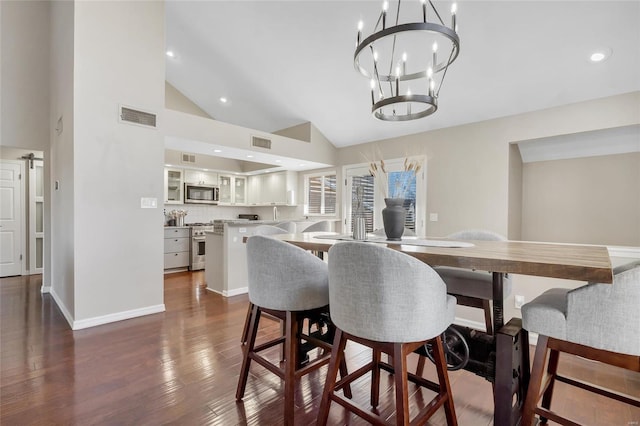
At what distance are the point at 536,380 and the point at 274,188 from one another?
6152 millimetres

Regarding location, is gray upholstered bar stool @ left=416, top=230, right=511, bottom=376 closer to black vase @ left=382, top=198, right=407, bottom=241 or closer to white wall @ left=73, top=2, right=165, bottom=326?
black vase @ left=382, top=198, right=407, bottom=241

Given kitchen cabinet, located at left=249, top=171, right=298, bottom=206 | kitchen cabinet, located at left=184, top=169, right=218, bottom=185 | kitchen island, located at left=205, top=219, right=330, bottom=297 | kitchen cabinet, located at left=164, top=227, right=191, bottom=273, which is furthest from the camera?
kitchen cabinet, located at left=249, top=171, right=298, bottom=206

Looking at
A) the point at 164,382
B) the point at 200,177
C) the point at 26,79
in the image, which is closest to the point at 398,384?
the point at 164,382

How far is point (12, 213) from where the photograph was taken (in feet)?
16.3

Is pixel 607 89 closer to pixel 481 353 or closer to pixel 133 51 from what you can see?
pixel 481 353

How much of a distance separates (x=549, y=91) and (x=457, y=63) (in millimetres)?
1093

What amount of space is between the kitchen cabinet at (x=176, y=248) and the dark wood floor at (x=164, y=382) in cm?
239

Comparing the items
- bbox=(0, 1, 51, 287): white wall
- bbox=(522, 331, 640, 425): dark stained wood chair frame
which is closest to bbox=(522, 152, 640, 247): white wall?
bbox=(522, 331, 640, 425): dark stained wood chair frame

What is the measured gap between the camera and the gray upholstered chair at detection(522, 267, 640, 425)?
103 cm

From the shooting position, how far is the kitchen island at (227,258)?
13.3ft

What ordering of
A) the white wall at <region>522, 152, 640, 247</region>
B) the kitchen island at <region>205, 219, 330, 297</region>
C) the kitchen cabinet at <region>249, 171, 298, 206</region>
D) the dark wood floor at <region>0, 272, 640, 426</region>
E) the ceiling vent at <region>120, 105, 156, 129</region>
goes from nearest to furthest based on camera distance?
1. the dark wood floor at <region>0, 272, 640, 426</region>
2. the ceiling vent at <region>120, 105, 156, 129</region>
3. the white wall at <region>522, 152, 640, 247</region>
4. the kitchen island at <region>205, 219, 330, 297</region>
5. the kitchen cabinet at <region>249, 171, 298, 206</region>

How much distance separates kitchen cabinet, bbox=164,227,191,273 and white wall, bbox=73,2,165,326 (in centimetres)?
221

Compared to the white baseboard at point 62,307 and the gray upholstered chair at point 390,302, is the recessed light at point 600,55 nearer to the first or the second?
the gray upholstered chair at point 390,302

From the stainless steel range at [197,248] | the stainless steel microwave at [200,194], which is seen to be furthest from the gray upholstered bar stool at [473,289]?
the stainless steel microwave at [200,194]
